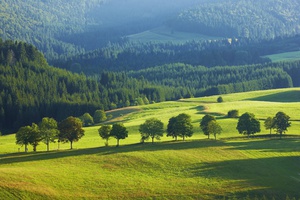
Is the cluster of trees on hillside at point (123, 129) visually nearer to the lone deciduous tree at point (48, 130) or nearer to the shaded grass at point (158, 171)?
the lone deciduous tree at point (48, 130)

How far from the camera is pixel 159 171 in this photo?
8744 cm

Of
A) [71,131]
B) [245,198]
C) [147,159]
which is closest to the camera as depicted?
[245,198]

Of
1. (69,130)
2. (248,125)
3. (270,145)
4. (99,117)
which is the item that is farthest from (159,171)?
(99,117)

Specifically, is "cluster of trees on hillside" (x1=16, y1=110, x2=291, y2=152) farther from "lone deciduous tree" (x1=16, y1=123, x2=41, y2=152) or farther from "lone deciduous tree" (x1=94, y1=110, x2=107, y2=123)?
"lone deciduous tree" (x1=94, y1=110, x2=107, y2=123)

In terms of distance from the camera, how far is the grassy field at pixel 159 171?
7606 centimetres

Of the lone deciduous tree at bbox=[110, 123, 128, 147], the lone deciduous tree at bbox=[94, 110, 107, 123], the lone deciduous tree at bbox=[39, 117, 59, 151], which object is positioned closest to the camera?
the lone deciduous tree at bbox=[39, 117, 59, 151]

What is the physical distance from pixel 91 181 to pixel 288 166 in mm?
40877

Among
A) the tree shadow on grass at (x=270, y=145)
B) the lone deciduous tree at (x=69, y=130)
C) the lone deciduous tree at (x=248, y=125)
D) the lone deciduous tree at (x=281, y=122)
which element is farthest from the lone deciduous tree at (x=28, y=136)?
the lone deciduous tree at (x=281, y=122)

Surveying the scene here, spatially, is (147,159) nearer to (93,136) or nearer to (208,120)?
(208,120)

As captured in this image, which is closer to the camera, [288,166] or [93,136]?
[288,166]

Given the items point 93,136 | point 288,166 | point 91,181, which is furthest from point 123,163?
point 93,136

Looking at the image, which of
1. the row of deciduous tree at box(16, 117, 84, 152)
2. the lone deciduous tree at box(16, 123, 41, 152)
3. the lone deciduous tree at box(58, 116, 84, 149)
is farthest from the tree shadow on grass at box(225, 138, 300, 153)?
the lone deciduous tree at box(16, 123, 41, 152)

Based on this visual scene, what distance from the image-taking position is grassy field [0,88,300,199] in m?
76.1

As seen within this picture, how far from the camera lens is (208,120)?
120 metres
